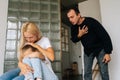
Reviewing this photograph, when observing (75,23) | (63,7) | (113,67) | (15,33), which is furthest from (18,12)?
(63,7)

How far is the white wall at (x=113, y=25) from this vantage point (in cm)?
220

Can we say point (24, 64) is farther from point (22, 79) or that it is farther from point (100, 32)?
point (100, 32)

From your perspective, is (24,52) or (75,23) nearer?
(24,52)

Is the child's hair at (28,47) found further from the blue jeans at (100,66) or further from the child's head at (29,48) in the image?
the blue jeans at (100,66)

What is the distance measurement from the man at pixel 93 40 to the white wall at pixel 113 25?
53 centimetres

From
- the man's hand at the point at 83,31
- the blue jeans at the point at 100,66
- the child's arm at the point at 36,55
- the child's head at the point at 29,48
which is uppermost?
the man's hand at the point at 83,31

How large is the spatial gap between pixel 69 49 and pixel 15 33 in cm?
441

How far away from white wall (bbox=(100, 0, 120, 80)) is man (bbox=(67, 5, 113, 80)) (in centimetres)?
53

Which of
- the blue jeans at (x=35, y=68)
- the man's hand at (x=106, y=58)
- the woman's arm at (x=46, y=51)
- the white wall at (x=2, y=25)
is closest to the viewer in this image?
the blue jeans at (x=35, y=68)

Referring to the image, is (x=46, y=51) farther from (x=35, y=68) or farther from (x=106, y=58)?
(x=106, y=58)

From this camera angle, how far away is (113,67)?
2.21 metres

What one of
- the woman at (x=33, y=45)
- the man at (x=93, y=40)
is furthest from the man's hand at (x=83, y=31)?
the woman at (x=33, y=45)

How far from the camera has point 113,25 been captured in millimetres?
2260

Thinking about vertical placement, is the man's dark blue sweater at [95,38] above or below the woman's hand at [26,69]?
above
